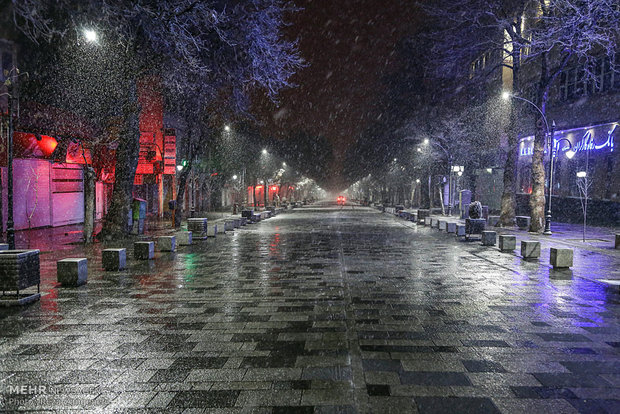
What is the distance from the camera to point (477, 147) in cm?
4441

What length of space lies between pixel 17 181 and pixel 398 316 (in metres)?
22.1

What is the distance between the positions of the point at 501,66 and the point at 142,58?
3030 cm

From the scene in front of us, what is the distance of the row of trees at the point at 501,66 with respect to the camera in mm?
19766

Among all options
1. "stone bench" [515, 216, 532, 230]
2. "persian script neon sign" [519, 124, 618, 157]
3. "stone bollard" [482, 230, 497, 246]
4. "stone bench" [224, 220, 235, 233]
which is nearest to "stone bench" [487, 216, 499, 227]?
"stone bench" [515, 216, 532, 230]

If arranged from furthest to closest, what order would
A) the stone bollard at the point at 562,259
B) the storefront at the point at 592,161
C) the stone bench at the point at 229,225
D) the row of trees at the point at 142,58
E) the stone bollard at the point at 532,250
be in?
the storefront at the point at 592,161
the stone bench at the point at 229,225
the row of trees at the point at 142,58
the stone bollard at the point at 532,250
the stone bollard at the point at 562,259

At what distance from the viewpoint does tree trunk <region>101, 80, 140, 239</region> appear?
61.7 ft

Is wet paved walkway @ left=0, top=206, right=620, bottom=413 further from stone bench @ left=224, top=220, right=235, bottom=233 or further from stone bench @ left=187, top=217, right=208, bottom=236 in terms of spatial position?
stone bench @ left=224, top=220, right=235, bottom=233

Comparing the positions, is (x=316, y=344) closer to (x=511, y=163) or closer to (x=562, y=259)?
(x=562, y=259)

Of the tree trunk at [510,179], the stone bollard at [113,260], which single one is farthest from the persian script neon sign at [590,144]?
the stone bollard at [113,260]

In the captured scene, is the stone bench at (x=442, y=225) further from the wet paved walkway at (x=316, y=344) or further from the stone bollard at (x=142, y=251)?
the stone bollard at (x=142, y=251)

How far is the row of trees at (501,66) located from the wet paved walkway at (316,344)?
13584 millimetres

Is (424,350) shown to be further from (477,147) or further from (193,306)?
(477,147)

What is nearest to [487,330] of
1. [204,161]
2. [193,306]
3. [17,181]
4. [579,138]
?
[193,306]

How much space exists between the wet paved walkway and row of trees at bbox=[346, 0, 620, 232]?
13584 mm
